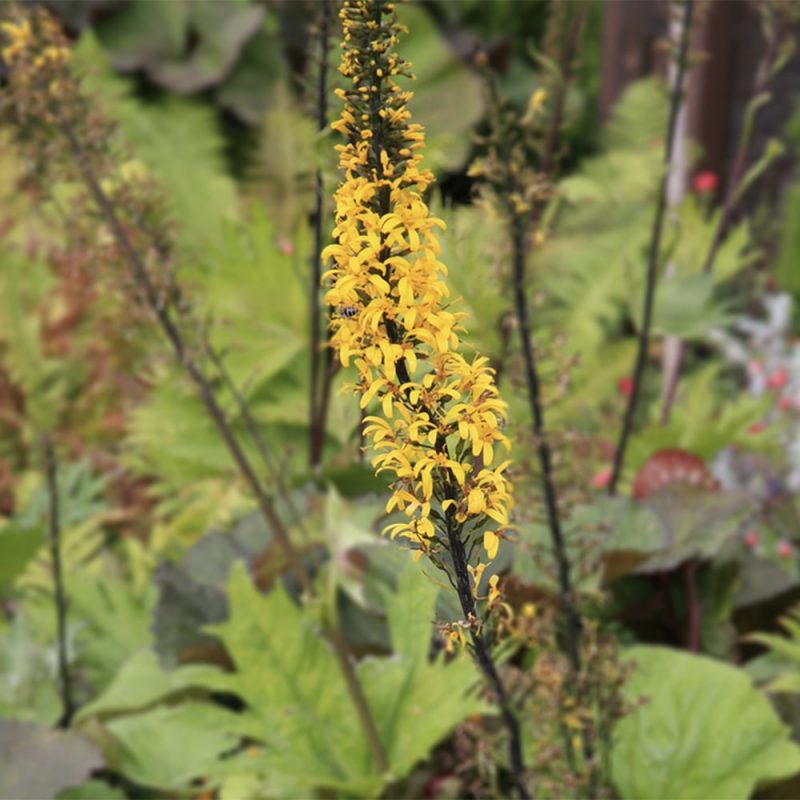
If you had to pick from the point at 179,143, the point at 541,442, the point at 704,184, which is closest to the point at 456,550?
the point at 541,442

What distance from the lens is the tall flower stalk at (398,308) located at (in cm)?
54

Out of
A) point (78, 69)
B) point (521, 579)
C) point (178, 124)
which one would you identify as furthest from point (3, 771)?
point (178, 124)

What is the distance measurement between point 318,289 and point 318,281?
0.06 m

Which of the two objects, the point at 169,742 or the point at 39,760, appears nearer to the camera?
the point at 39,760

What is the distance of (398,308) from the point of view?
54 centimetres

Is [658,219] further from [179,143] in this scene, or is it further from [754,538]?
[179,143]

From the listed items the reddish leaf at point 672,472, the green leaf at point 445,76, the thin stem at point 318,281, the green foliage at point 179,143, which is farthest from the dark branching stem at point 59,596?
the green leaf at point 445,76

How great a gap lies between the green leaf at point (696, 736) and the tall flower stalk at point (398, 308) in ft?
1.97

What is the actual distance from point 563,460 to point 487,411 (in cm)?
58

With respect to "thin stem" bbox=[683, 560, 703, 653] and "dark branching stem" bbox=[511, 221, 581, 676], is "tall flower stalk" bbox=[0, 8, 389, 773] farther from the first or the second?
"thin stem" bbox=[683, 560, 703, 653]

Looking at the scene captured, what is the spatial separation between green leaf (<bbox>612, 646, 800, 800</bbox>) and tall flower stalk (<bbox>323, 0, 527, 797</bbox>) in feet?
1.97

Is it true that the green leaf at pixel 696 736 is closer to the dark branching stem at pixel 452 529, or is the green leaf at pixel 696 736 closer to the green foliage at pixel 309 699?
the green foliage at pixel 309 699

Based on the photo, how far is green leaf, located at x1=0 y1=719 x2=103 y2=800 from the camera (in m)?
1.11

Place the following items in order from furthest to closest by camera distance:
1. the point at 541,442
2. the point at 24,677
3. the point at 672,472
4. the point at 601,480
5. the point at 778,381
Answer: the point at 778,381, the point at 601,480, the point at 672,472, the point at 24,677, the point at 541,442
